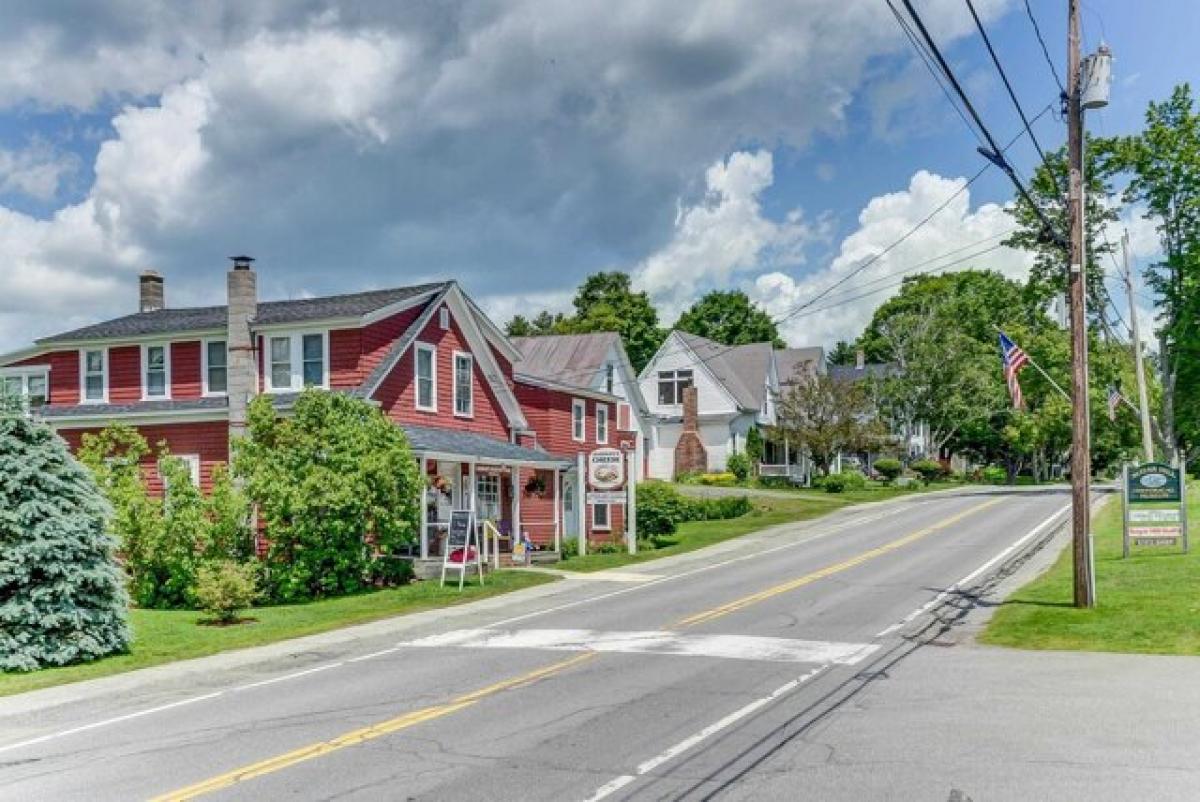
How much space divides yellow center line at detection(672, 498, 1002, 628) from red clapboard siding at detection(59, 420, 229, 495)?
640 inches

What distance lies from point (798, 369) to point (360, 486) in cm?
4585

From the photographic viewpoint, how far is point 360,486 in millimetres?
24953

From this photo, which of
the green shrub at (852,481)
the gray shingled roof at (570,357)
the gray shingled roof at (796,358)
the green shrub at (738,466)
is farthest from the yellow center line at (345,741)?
the gray shingled roof at (796,358)

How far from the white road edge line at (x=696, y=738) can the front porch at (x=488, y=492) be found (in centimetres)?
1554

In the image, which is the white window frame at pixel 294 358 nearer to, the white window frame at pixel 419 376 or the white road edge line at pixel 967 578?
the white window frame at pixel 419 376

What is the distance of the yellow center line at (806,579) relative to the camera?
749 inches

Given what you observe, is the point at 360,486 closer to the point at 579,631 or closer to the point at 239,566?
the point at 239,566

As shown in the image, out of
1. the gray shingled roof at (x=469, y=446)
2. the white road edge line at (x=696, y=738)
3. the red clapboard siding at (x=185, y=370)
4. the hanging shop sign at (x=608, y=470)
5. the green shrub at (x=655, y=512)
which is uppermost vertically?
the red clapboard siding at (x=185, y=370)

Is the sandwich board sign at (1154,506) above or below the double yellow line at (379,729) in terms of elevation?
above

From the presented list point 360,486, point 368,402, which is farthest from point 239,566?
point 368,402

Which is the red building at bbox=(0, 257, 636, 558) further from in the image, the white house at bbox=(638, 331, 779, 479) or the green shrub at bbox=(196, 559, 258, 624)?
the white house at bbox=(638, 331, 779, 479)

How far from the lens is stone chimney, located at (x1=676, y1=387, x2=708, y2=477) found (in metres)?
64.8

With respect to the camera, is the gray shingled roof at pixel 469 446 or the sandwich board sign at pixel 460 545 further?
the gray shingled roof at pixel 469 446

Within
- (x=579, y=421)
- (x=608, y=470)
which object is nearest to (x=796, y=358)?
(x=579, y=421)
